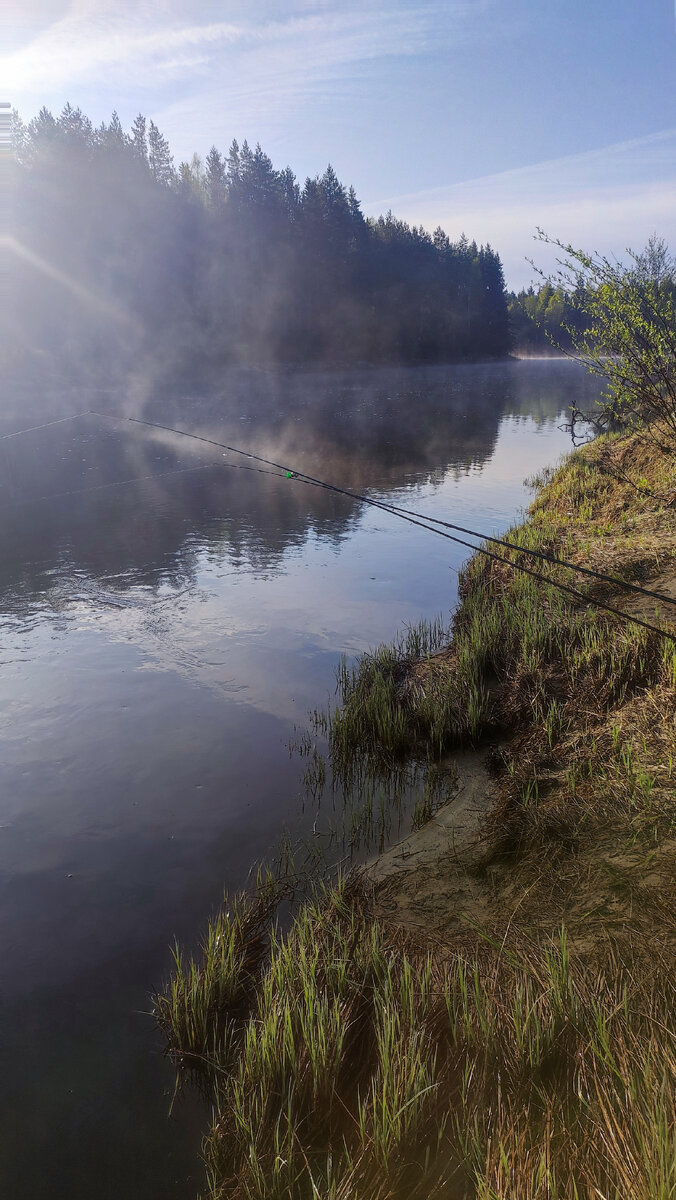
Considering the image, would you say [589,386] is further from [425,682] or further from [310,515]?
[425,682]

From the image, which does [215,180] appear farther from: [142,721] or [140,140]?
[142,721]

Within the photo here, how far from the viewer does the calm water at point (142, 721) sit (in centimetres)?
371

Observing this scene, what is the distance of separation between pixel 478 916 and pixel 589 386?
6969cm

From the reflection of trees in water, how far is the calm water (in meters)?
0.15

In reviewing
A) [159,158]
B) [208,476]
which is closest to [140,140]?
→ [159,158]

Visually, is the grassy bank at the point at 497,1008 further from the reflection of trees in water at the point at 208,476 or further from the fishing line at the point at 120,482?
the fishing line at the point at 120,482

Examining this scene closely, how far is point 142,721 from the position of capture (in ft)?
25.3

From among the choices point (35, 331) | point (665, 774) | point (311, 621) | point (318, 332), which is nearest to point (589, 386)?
point (318, 332)

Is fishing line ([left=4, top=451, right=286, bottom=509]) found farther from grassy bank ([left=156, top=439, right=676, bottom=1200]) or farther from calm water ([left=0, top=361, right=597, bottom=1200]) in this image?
grassy bank ([left=156, top=439, right=676, bottom=1200])

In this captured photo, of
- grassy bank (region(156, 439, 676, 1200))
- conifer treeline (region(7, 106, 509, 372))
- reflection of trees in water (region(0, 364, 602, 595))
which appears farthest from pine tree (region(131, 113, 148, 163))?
grassy bank (region(156, 439, 676, 1200))

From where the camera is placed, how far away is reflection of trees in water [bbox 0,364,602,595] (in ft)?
48.8

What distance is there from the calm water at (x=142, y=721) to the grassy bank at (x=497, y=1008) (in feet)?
1.44

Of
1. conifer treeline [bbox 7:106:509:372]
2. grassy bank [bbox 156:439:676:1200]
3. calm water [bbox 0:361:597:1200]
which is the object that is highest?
conifer treeline [bbox 7:106:509:372]

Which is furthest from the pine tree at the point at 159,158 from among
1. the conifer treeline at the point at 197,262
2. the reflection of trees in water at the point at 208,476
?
the reflection of trees in water at the point at 208,476
